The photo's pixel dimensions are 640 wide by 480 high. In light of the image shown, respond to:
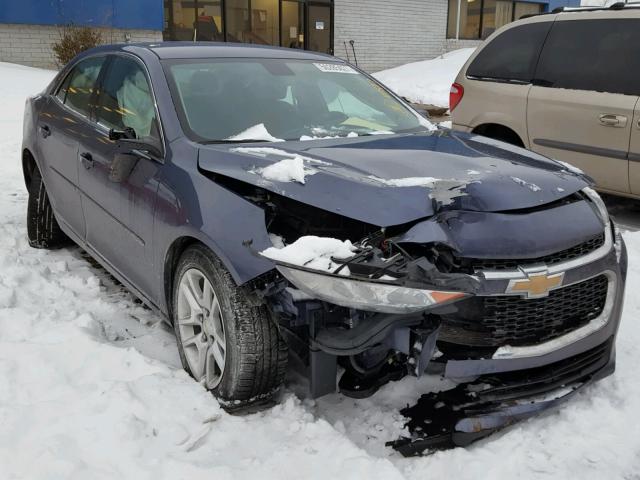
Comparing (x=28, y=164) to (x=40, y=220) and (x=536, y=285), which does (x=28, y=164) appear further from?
(x=536, y=285)

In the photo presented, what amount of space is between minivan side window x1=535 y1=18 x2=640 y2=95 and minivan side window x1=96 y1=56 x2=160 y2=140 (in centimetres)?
384

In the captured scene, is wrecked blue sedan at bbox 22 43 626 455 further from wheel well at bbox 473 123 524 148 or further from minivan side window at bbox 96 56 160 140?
wheel well at bbox 473 123 524 148

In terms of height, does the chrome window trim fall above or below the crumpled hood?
below

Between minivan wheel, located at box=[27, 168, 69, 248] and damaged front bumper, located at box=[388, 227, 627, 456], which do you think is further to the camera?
minivan wheel, located at box=[27, 168, 69, 248]

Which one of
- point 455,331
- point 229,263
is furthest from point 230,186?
point 455,331

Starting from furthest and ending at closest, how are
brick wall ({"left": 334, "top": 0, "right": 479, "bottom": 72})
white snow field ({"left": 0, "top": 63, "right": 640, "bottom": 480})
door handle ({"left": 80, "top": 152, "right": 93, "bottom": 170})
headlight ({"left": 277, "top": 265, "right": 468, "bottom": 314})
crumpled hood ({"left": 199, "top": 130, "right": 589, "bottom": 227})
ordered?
1. brick wall ({"left": 334, "top": 0, "right": 479, "bottom": 72})
2. door handle ({"left": 80, "top": 152, "right": 93, "bottom": 170})
3. crumpled hood ({"left": 199, "top": 130, "right": 589, "bottom": 227})
4. white snow field ({"left": 0, "top": 63, "right": 640, "bottom": 480})
5. headlight ({"left": 277, "top": 265, "right": 468, "bottom": 314})

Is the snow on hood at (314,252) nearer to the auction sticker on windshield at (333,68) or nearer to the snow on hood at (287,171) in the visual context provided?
the snow on hood at (287,171)

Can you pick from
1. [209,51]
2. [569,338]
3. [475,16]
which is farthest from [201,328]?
[475,16]

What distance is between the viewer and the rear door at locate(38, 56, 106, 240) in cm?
397

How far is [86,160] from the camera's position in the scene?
145 inches

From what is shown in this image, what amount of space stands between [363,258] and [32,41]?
1444 cm

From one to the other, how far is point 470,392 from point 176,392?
123 cm

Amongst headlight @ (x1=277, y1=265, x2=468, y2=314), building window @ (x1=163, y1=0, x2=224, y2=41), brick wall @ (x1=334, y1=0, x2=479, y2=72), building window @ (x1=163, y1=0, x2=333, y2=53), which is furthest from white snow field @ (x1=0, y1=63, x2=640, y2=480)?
brick wall @ (x1=334, y1=0, x2=479, y2=72)

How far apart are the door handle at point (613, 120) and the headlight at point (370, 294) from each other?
376 centimetres
